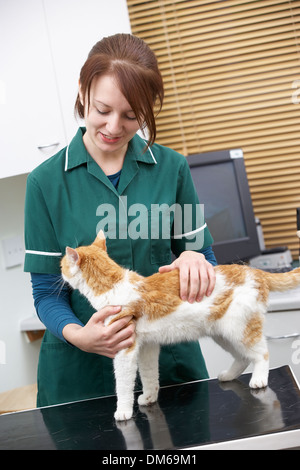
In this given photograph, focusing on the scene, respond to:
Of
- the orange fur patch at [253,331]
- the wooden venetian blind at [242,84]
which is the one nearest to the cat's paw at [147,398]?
the orange fur patch at [253,331]

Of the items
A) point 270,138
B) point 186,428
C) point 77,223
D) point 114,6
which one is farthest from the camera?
point 270,138

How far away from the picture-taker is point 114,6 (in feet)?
6.61

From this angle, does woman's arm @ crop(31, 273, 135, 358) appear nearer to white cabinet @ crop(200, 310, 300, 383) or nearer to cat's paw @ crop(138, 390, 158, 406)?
cat's paw @ crop(138, 390, 158, 406)

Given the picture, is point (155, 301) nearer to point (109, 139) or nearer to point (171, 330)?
point (171, 330)

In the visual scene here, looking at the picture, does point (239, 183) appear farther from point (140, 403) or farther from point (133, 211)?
point (140, 403)

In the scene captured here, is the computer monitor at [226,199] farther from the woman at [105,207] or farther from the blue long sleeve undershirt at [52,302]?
the blue long sleeve undershirt at [52,302]

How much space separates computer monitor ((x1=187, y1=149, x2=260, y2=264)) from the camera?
89.8 inches

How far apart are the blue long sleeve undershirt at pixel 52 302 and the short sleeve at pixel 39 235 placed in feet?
0.09

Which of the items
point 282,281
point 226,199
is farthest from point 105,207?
point 226,199

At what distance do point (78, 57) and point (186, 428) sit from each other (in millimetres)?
1560

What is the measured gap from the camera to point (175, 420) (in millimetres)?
942

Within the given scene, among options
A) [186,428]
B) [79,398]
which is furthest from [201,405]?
[79,398]

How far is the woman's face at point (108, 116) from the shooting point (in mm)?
1023

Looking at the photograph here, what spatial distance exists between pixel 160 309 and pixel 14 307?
1453 mm
